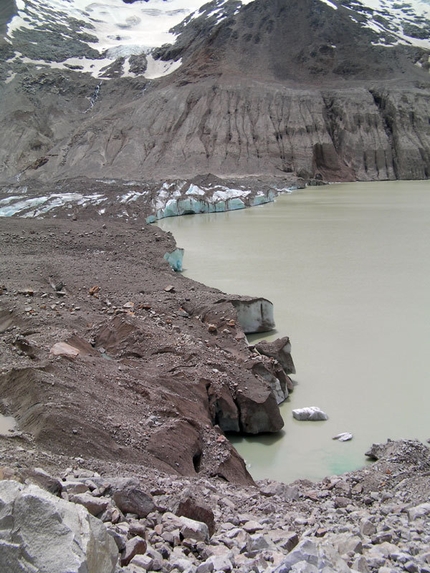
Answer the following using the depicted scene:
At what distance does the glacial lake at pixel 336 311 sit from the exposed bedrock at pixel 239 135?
18816mm

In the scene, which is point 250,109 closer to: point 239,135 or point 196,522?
point 239,135

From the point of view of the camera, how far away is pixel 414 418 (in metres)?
7.23

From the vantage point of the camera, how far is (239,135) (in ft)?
153

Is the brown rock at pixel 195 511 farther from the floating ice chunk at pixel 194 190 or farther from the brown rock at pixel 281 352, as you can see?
the floating ice chunk at pixel 194 190

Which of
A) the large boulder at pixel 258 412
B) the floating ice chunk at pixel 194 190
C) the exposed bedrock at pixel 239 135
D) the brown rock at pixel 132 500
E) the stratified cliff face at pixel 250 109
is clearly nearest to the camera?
the brown rock at pixel 132 500

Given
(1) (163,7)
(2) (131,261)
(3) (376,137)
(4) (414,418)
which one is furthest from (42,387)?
(1) (163,7)

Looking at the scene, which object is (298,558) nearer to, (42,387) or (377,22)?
(42,387)

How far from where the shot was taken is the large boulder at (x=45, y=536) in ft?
7.75

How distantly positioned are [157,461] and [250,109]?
4632cm

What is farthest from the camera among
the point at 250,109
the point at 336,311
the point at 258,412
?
the point at 250,109

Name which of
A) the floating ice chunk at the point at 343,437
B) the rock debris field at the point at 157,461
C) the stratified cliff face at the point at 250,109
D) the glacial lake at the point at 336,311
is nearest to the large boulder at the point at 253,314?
the glacial lake at the point at 336,311

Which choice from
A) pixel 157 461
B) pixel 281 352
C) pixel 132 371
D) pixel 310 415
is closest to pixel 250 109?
pixel 281 352

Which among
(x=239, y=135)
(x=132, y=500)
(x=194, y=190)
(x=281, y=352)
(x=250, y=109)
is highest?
(x=250, y=109)

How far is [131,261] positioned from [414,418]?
8.19m
